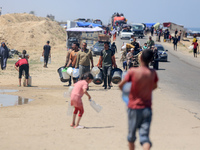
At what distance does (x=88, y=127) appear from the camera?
975 cm

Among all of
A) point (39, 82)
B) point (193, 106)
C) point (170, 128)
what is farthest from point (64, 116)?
point (39, 82)

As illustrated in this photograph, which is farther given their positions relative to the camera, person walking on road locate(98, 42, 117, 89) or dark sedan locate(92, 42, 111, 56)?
dark sedan locate(92, 42, 111, 56)

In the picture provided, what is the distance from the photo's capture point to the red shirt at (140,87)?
6141 millimetres

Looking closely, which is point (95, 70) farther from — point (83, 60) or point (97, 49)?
point (97, 49)

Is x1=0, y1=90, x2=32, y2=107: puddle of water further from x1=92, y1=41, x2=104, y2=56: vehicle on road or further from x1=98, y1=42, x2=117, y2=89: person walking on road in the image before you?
x1=92, y1=41, x2=104, y2=56: vehicle on road

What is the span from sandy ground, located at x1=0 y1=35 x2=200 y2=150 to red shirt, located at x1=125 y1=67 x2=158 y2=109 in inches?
75.5

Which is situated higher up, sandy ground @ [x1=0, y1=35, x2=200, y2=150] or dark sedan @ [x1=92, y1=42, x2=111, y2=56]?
dark sedan @ [x1=92, y1=42, x2=111, y2=56]

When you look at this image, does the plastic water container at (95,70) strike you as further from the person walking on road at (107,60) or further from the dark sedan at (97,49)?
the dark sedan at (97,49)

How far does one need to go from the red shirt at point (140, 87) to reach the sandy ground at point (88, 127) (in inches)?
75.5

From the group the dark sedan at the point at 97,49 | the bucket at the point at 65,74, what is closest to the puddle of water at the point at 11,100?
the bucket at the point at 65,74

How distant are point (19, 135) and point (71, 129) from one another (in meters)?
1.24

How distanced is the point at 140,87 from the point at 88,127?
151 inches

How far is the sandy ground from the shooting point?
8125 millimetres

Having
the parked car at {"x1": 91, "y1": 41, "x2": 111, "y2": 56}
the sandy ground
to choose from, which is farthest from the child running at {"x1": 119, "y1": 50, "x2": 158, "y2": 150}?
the parked car at {"x1": 91, "y1": 41, "x2": 111, "y2": 56}
